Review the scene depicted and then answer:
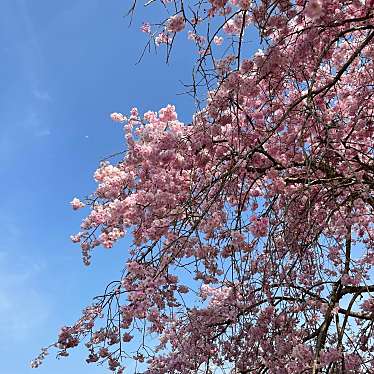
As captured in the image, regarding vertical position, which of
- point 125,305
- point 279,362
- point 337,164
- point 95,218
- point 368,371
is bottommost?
point 368,371

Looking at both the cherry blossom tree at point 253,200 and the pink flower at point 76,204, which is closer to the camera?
the cherry blossom tree at point 253,200

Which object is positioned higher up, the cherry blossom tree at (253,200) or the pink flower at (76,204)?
the pink flower at (76,204)

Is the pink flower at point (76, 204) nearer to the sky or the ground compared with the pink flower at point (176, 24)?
nearer to the sky

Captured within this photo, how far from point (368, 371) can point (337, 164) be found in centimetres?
195

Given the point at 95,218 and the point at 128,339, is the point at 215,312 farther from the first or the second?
the point at 95,218

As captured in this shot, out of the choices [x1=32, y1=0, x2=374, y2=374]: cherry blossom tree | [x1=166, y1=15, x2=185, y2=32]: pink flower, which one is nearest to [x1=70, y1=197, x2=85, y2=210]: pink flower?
[x1=32, y1=0, x2=374, y2=374]: cherry blossom tree

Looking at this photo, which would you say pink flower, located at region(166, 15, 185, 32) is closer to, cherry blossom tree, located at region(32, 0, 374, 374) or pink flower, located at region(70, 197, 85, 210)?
cherry blossom tree, located at region(32, 0, 374, 374)

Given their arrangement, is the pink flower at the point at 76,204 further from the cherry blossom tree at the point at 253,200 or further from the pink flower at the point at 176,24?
the pink flower at the point at 176,24

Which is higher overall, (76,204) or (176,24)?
(76,204)

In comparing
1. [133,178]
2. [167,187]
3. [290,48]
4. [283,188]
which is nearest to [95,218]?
[133,178]

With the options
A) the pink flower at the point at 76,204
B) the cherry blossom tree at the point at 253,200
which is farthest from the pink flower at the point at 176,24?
the pink flower at the point at 76,204

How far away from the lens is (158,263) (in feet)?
13.5

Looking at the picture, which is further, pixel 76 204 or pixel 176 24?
pixel 76 204

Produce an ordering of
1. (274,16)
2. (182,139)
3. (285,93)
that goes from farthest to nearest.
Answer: (285,93) < (182,139) < (274,16)
